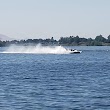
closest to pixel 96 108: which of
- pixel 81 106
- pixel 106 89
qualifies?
pixel 81 106

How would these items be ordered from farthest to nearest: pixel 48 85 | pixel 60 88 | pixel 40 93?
pixel 48 85, pixel 60 88, pixel 40 93

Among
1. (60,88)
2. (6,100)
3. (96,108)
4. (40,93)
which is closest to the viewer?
(96,108)

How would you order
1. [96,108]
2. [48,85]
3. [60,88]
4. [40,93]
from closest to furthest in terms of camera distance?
[96,108] → [40,93] → [60,88] → [48,85]

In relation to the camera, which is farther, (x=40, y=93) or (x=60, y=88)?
(x=60, y=88)

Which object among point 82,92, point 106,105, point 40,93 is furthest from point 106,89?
point 106,105

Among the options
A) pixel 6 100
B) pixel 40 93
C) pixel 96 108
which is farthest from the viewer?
pixel 40 93

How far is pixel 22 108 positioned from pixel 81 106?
4.55 metres

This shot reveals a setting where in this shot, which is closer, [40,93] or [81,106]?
[81,106]

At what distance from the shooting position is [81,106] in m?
37.5

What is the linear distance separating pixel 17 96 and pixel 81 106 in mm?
7499

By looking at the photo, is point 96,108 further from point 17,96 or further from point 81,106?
point 17,96

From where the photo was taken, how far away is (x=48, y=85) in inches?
2071

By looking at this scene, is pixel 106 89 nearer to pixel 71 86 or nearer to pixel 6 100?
pixel 71 86

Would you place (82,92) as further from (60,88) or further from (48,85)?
(48,85)
